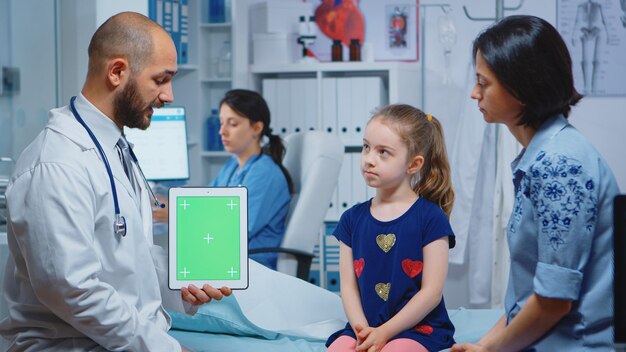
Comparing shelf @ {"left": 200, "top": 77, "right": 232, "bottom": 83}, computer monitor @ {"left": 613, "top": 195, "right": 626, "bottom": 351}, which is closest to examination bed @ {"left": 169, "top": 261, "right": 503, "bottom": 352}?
computer monitor @ {"left": 613, "top": 195, "right": 626, "bottom": 351}

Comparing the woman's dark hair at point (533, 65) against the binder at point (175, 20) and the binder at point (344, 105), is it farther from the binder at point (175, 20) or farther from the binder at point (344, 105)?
the binder at point (175, 20)

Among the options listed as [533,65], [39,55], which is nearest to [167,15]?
[39,55]

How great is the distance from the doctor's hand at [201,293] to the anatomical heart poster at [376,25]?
333 cm

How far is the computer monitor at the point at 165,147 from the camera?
403cm

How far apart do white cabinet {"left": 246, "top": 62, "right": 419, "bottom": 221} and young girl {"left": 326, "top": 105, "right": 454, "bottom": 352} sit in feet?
8.10

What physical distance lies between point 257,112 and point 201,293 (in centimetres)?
176

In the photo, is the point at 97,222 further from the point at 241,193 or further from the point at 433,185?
the point at 433,185

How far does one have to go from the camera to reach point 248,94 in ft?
12.2

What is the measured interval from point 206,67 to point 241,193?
3234mm

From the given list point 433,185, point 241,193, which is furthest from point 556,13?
point 241,193

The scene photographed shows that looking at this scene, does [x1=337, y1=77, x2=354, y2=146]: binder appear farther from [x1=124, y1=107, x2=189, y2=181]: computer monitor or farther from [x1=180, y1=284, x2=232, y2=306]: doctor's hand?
[x1=180, y1=284, x2=232, y2=306]: doctor's hand

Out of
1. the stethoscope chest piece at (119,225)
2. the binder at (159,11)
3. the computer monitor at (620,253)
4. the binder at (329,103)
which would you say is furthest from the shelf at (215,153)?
the computer monitor at (620,253)

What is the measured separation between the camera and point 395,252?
7.09 feet

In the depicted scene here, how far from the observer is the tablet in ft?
6.70
